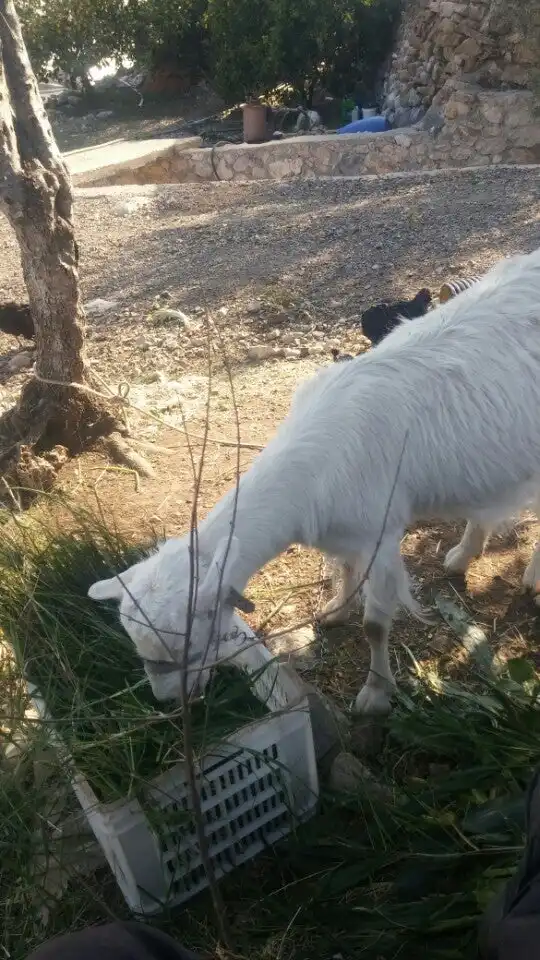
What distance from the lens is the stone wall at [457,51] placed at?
1273 cm

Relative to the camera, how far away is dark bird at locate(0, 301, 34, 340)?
19.3 feet

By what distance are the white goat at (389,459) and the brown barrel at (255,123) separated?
13.6 metres

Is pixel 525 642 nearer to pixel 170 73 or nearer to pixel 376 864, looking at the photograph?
pixel 376 864

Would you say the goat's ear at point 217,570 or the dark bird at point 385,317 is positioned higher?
the goat's ear at point 217,570

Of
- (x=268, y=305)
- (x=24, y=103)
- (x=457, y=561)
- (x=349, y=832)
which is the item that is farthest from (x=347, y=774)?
(x=268, y=305)

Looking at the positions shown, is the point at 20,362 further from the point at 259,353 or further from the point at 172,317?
the point at 259,353

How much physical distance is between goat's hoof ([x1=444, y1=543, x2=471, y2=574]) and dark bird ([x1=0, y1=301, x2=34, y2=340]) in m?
3.87

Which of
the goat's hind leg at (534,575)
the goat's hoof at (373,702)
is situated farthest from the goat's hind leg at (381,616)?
the goat's hind leg at (534,575)

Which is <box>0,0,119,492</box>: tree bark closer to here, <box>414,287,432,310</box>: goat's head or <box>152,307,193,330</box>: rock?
<box>152,307,193,330</box>: rock

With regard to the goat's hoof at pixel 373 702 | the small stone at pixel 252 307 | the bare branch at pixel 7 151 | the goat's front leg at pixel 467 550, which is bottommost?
the goat's hoof at pixel 373 702

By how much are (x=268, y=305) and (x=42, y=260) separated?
2.56 m

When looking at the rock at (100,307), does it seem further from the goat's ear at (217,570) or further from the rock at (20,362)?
the goat's ear at (217,570)

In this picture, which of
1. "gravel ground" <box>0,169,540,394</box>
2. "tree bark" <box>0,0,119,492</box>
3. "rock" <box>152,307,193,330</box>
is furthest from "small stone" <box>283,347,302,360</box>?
"tree bark" <box>0,0,119,492</box>

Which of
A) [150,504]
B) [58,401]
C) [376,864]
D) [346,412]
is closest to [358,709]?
[376,864]
